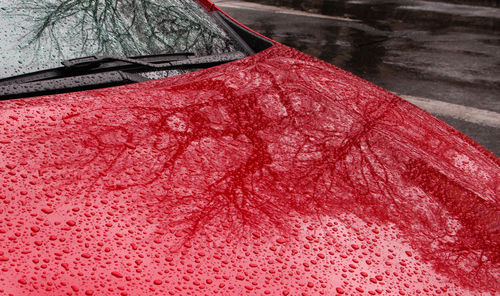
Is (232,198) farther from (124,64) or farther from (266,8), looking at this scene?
(266,8)

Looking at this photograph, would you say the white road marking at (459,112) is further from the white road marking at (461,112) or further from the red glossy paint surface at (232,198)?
the red glossy paint surface at (232,198)

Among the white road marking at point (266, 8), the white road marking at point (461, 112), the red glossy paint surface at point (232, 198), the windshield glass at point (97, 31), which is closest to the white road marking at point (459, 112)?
the white road marking at point (461, 112)

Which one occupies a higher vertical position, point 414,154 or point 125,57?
point 125,57

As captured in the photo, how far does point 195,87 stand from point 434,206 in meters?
0.98

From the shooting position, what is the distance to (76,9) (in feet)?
6.38

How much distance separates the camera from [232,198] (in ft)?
3.88

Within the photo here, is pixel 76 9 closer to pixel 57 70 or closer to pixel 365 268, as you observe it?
pixel 57 70

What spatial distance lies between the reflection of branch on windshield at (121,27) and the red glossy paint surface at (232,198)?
13.8 inches

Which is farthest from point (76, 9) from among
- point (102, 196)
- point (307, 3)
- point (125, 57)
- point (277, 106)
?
point (307, 3)

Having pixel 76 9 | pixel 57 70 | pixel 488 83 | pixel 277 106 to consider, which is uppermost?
pixel 488 83

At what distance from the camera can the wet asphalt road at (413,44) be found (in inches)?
198

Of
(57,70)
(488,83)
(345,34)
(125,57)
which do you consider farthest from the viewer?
(345,34)

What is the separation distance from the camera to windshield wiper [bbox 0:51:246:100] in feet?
5.12

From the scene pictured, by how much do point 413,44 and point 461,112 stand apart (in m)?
3.03
